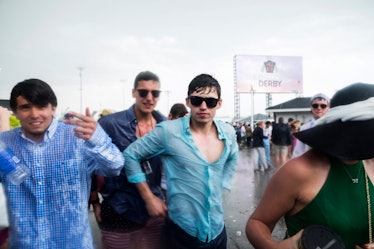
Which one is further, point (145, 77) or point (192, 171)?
point (145, 77)

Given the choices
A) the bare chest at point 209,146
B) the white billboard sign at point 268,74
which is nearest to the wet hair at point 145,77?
the bare chest at point 209,146

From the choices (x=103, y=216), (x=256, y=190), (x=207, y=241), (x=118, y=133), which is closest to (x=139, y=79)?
(x=118, y=133)

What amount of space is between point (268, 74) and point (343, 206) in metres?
33.1

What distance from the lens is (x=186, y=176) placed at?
211cm

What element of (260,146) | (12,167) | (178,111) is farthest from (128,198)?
(260,146)

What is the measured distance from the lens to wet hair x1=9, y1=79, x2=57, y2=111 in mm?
1672

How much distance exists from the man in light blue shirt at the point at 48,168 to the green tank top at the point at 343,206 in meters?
1.19

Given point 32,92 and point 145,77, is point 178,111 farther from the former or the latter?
point 32,92

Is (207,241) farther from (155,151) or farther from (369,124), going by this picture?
(369,124)

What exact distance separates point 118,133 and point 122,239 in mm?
917

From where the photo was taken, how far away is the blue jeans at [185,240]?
82.0 inches

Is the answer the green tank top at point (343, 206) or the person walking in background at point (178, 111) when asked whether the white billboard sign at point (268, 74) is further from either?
the green tank top at point (343, 206)

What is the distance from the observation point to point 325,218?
1.25m

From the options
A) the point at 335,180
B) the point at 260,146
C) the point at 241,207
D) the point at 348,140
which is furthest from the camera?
the point at 260,146
